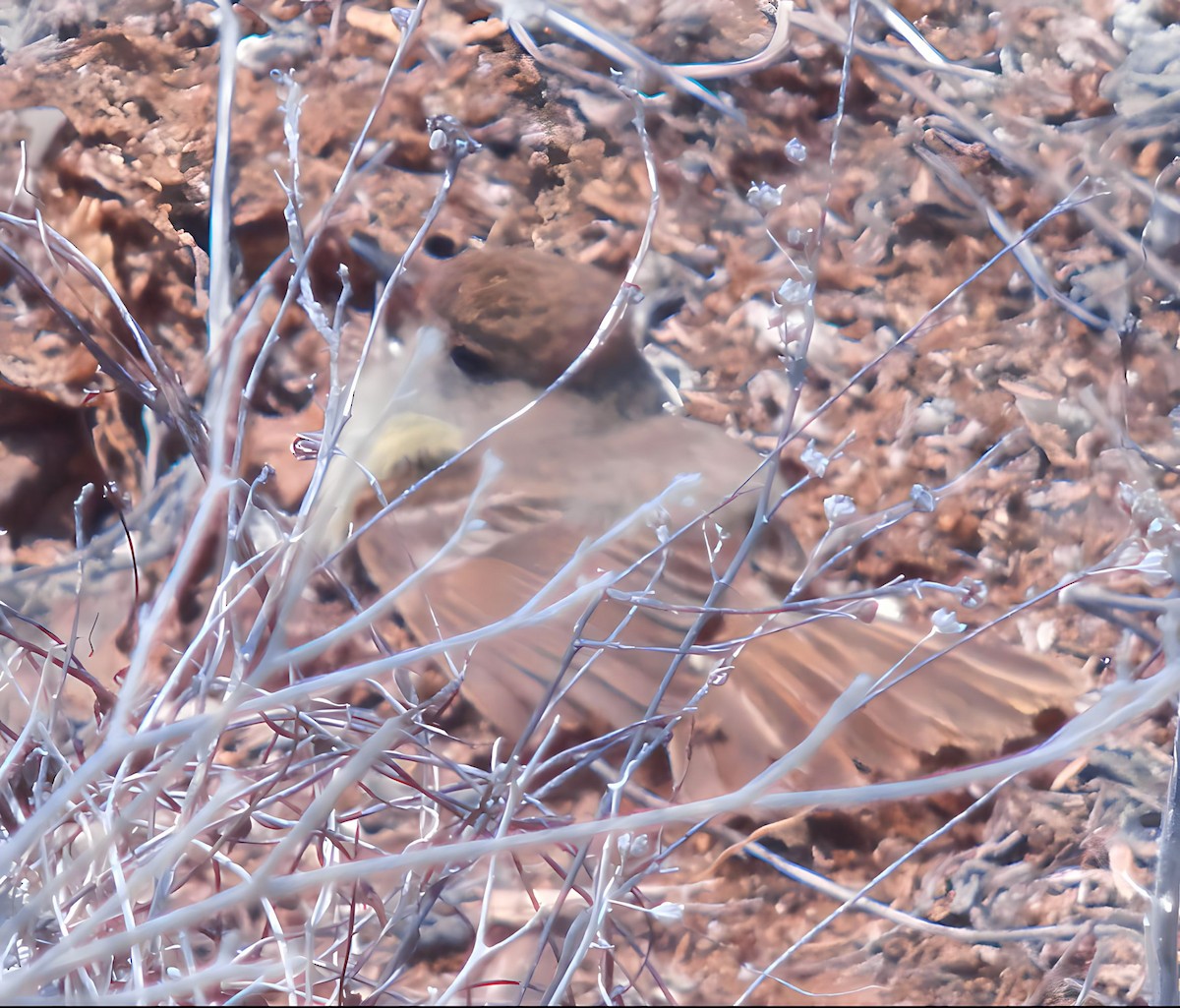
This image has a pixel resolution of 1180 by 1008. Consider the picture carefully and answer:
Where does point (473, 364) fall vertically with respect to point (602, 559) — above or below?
above

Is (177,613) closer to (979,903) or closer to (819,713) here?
(819,713)

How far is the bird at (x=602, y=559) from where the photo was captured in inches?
36.4

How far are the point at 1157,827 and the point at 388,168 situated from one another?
44.0 inches

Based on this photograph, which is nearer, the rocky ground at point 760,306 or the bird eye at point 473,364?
the rocky ground at point 760,306

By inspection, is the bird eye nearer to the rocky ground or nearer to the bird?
the bird

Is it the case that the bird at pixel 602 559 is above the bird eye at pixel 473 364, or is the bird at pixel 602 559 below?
below

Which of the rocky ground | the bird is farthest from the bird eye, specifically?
the rocky ground

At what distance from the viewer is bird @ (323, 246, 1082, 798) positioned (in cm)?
92

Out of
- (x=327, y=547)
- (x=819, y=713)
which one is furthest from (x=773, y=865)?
(x=327, y=547)

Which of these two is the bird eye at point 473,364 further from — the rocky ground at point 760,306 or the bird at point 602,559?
the rocky ground at point 760,306

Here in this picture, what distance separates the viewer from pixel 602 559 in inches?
39.1

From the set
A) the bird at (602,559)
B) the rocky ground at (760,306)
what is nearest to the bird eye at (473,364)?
the bird at (602,559)

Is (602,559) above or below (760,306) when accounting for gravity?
below

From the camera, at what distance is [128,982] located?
509 mm
